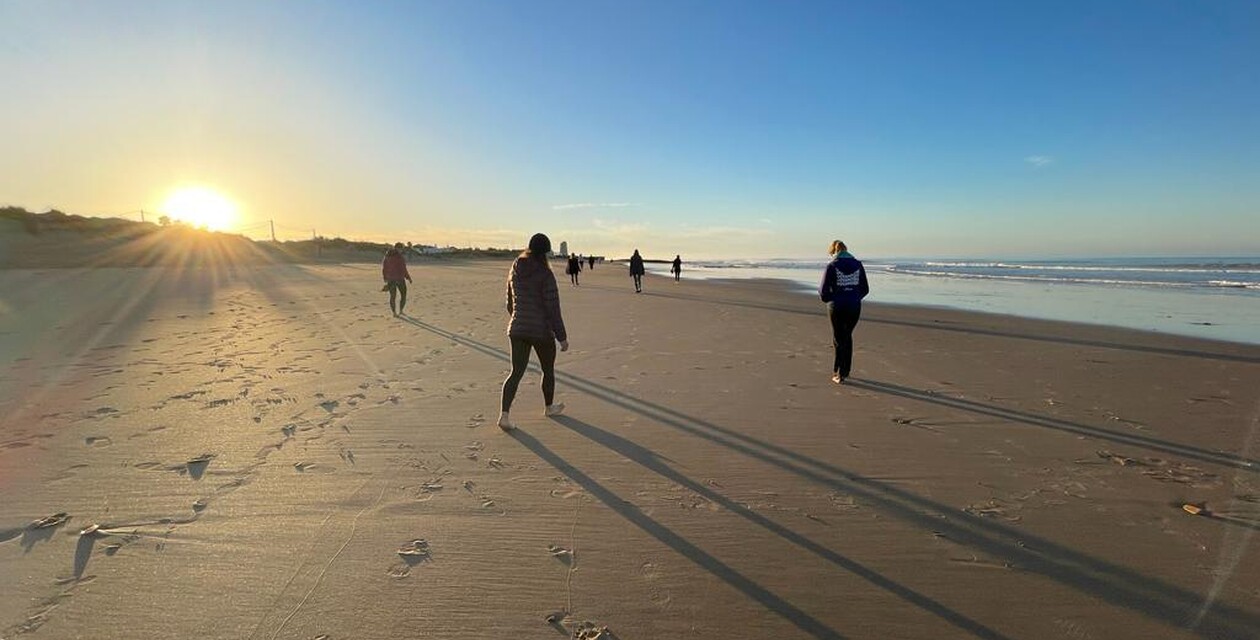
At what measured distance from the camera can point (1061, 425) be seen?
5543mm

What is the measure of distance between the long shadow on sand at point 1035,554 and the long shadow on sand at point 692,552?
1.33 meters

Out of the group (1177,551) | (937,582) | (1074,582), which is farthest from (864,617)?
(1177,551)

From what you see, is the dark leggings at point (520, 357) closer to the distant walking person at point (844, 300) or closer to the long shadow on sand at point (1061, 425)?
the distant walking person at point (844, 300)

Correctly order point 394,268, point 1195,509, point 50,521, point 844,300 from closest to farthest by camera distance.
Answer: point 50,521 → point 1195,509 → point 844,300 → point 394,268

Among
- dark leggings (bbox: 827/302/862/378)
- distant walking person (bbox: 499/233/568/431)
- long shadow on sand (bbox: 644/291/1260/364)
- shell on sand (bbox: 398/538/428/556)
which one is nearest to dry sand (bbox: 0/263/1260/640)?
shell on sand (bbox: 398/538/428/556)

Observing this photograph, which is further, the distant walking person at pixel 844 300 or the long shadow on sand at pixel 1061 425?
the distant walking person at pixel 844 300

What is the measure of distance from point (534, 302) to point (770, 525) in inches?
120

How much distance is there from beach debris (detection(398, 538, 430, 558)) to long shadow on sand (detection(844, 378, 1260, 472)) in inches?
223

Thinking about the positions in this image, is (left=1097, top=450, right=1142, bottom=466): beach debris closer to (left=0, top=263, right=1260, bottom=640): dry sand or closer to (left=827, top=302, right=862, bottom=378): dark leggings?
(left=0, top=263, right=1260, bottom=640): dry sand

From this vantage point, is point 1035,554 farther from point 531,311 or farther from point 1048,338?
point 1048,338

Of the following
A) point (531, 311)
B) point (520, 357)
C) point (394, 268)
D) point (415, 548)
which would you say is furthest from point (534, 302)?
point (394, 268)

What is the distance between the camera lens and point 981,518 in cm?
357

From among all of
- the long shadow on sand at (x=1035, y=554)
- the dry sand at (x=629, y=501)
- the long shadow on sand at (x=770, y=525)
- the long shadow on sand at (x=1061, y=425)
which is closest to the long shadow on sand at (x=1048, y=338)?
the dry sand at (x=629, y=501)

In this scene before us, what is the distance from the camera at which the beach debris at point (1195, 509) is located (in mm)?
3619
